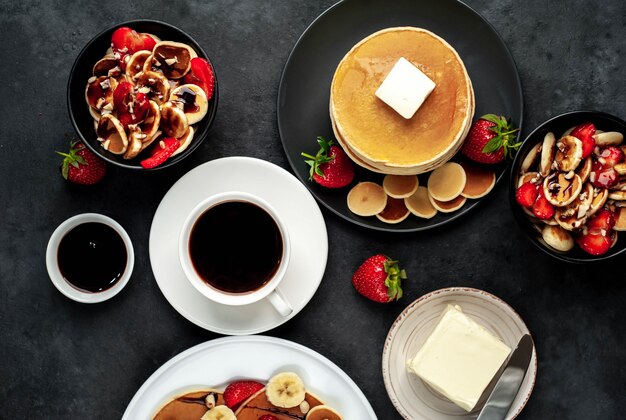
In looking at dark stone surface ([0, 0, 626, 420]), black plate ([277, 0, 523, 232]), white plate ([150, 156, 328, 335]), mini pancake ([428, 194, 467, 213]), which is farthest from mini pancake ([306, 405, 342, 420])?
mini pancake ([428, 194, 467, 213])

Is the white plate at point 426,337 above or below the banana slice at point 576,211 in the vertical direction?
below

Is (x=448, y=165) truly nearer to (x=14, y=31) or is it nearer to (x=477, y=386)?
(x=477, y=386)

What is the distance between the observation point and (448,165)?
1.76 m

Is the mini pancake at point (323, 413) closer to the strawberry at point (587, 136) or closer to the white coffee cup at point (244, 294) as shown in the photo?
the white coffee cup at point (244, 294)

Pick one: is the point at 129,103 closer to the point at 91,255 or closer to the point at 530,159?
the point at 91,255

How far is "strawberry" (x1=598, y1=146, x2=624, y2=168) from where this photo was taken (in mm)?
1571

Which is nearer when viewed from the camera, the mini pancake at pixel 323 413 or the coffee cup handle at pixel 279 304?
the coffee cup handle at pixel 279 304

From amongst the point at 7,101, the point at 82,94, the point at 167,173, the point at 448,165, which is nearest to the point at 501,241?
the point at 448,165

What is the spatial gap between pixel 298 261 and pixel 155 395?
0.50 m

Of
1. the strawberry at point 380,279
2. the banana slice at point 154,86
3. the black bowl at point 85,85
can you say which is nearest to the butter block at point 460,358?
the strawberry at point 380,279

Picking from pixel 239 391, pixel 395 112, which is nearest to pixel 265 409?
pixel 239 391

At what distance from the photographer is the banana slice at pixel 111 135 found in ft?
5.38

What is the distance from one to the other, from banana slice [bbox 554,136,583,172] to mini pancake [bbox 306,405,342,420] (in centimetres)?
81

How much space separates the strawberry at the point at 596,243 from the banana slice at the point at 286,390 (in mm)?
766
